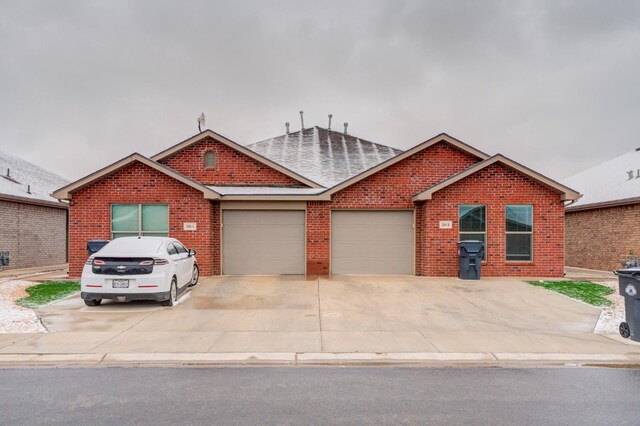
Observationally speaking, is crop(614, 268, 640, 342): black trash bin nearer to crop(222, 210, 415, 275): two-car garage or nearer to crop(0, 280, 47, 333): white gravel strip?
crop(222, 210, 415, 275): two-car garage

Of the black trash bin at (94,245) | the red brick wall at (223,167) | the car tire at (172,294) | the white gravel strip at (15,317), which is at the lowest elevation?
the white gravel strip at (15,317)

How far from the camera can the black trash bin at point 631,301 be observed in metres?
7.12

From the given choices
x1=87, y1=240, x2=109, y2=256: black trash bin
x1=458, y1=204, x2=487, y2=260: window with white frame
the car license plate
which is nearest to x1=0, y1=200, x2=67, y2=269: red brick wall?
x1=87, y1=240, x2=109, y2=256: black trash bin

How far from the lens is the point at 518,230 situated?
14.7 metres

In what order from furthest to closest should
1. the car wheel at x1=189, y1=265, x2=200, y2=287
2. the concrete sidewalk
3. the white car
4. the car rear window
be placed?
the car wheel at x1=189, y1=265, x2=200, y2=287
the car rear window
the white car
the concrete sidewalk

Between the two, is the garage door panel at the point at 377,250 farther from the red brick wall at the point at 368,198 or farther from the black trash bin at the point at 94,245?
the black trash bin at the point at 94,245

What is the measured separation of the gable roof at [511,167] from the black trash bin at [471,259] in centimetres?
195

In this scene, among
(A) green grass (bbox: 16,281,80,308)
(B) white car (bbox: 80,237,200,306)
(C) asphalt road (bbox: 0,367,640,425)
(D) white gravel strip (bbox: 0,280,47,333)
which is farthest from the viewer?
(A) green grass (bbox: 16,281,80,308)

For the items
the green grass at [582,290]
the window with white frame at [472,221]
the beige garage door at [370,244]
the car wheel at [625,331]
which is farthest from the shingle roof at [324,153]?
the car wheel at [625,331]

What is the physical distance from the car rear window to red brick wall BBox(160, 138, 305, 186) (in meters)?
6.19

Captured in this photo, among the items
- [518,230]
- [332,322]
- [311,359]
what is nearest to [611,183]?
[518,230]

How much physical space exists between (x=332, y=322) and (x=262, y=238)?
714 centimetres

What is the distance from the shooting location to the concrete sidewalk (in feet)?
21.3

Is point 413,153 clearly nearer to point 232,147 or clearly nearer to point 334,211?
point 334,211
